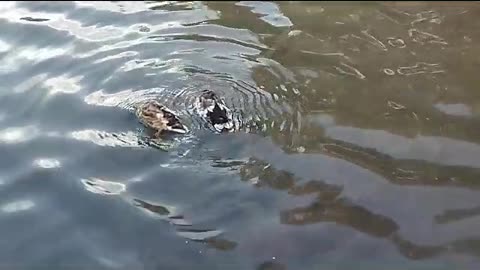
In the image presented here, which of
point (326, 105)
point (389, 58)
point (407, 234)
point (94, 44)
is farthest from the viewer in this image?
point (94, 44)

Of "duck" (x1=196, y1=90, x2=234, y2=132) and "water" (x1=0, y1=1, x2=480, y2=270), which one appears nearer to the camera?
"water" (x1=0, y1=1, x2=480, y2=270)

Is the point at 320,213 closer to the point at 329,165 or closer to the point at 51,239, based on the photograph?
the point at 329,165

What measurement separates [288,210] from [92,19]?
393cm

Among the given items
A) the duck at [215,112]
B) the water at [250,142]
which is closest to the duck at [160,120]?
the water at [250,142]

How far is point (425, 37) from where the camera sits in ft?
24.0

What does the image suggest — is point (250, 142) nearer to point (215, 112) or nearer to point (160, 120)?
point (215, 112)

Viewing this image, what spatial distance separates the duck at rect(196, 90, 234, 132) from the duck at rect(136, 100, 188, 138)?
21cm

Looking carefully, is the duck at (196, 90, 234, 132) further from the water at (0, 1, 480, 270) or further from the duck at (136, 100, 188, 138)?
the duck at (136, 100, 188, 138)

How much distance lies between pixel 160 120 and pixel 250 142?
2.39 ft

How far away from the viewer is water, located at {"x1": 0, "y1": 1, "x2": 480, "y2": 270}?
5.05m

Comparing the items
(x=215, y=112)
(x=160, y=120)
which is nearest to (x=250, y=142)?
(x=215, y=112)

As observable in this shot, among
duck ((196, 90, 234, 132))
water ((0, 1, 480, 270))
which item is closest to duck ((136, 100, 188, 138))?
water ((0, 1, 480, 270))

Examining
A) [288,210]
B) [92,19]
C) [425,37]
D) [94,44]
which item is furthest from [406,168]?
[92,19]

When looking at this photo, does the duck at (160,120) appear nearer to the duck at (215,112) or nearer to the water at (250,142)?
the water at (250,142)
